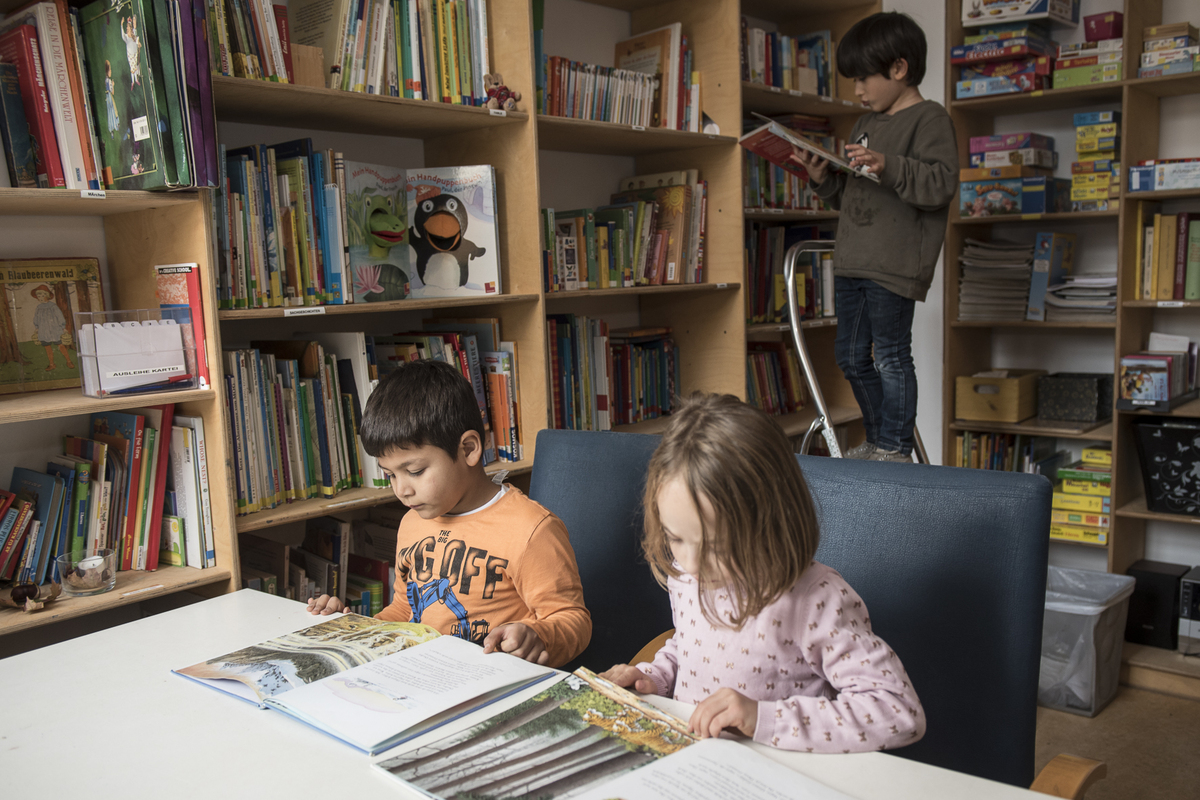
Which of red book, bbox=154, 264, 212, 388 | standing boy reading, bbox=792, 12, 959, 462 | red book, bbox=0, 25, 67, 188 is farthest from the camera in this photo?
standing boy reading, bbox=792, 12, 959, 462

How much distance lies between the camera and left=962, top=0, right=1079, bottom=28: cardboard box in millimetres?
2959

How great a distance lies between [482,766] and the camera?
0.80m

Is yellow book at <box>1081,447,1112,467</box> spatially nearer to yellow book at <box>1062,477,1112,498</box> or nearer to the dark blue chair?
yellow book at <box>1062,477,1112,498</box>

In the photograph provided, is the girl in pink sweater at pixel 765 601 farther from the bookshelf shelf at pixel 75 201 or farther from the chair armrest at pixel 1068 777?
the bookshelf shelf at pixel 75 201

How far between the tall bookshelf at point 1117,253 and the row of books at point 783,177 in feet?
1.48

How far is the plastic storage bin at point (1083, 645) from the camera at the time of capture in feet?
8.35

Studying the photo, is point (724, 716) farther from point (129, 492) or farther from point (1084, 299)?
point (1084, 299)

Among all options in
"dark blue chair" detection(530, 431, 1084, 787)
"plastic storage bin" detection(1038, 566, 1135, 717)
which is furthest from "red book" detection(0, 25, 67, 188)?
"plastic storage bin" detection(1038, 566, 1135, 717)

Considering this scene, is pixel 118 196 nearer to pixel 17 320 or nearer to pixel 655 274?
pixel 17 320

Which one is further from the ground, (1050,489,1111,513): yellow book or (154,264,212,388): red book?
(154,264,212,388): red book

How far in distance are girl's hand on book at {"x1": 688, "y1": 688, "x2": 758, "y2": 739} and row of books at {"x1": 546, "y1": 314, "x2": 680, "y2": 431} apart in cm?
148

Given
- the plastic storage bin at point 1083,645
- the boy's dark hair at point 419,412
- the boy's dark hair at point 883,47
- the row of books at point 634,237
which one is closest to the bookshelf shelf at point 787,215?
the row of books at point 634,237

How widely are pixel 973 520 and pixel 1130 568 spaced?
2279 millimetres

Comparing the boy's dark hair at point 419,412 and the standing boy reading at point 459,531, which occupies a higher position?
the boy's dark hair at point 419,412
